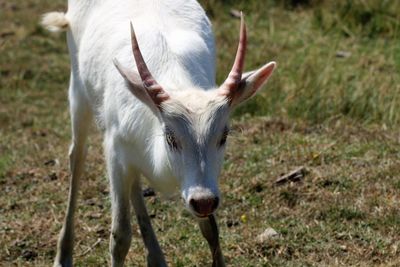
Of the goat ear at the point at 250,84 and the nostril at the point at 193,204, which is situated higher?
the goat ear at the point at 250,84

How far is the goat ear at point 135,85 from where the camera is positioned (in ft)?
14.6

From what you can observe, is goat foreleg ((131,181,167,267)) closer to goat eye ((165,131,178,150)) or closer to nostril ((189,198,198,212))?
goat eye ((165,131,178,150))

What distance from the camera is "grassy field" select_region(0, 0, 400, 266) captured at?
19.0 feet

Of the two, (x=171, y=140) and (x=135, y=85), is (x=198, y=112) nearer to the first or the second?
(x=171, y=140)

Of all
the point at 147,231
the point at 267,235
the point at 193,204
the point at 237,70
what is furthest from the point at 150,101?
the point at 267,235

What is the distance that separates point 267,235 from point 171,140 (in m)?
1.55

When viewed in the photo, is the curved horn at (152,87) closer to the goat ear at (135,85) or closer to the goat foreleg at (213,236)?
the goat ear at (135,85)

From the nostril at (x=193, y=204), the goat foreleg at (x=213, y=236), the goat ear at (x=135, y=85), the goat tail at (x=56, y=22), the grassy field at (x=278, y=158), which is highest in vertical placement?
the goat ear at (x=135, y=85)

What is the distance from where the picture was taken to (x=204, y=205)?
4121mm

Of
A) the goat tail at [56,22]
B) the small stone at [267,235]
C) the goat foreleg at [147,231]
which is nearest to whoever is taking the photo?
the goat foreleg at [147,231]

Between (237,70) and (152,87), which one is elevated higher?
(237,70)

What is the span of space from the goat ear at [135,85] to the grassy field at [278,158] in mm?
1358

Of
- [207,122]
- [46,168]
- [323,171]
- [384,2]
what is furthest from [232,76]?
[384,2]

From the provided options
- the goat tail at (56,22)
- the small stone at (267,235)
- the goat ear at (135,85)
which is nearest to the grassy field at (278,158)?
the small stone at (267,235)
